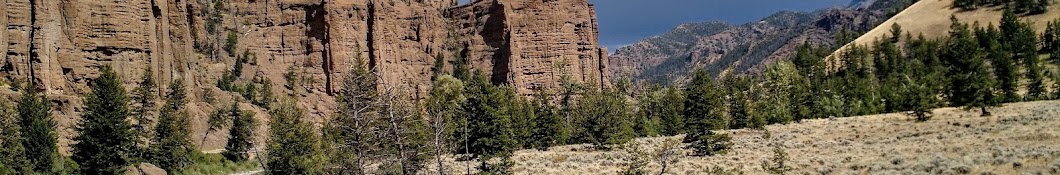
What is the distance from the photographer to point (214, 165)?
55.9 meters

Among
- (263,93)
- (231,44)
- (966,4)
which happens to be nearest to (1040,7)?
(966,4)

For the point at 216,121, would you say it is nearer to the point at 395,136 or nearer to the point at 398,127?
the point at 398,127

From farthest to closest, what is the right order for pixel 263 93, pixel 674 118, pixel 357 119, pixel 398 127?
1. pixel 263 93
2. pixel 674 118
3. pixel 398 127
4. pixel 357 119

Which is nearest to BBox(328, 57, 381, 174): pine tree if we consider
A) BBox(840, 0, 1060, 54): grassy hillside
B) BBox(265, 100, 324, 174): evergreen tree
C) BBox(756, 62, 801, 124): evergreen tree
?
BBox(265, 100, 324, 174): evergreen tree

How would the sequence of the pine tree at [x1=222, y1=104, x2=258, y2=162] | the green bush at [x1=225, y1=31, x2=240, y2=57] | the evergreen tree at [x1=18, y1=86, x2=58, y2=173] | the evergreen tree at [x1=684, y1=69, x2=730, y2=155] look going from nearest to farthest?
1. the evergreen tree at [x1=684, y1=69, x2=730, y2=155]
2. the evergreen tree at [x1=18, y1=86, x2=58, y2=173]
3. the pine tree at [x1=222, y1=104, x2=258, y2=162]
4. the green bush at [x1=225, y1=31, x2=240, y2=57]

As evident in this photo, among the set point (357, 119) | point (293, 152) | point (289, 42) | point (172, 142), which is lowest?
point (172, 142)

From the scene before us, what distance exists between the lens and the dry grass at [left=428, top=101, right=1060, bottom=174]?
73.5 feet

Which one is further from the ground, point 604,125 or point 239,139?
point 604,125

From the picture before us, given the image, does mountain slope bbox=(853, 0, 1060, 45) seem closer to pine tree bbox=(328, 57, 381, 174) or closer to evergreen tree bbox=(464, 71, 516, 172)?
evergreen tree bbox=(464, 71, 516, 172)

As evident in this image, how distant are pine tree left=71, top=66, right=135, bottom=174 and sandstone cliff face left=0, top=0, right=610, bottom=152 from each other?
1572 centimetres

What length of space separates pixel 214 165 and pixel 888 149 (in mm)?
47512

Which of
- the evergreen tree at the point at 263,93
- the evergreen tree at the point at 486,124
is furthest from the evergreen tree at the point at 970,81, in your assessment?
the evergreen tree at the point at 263,93

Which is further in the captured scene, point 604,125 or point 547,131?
point 547,131

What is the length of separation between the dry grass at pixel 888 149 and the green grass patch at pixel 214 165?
23084 millimetres
